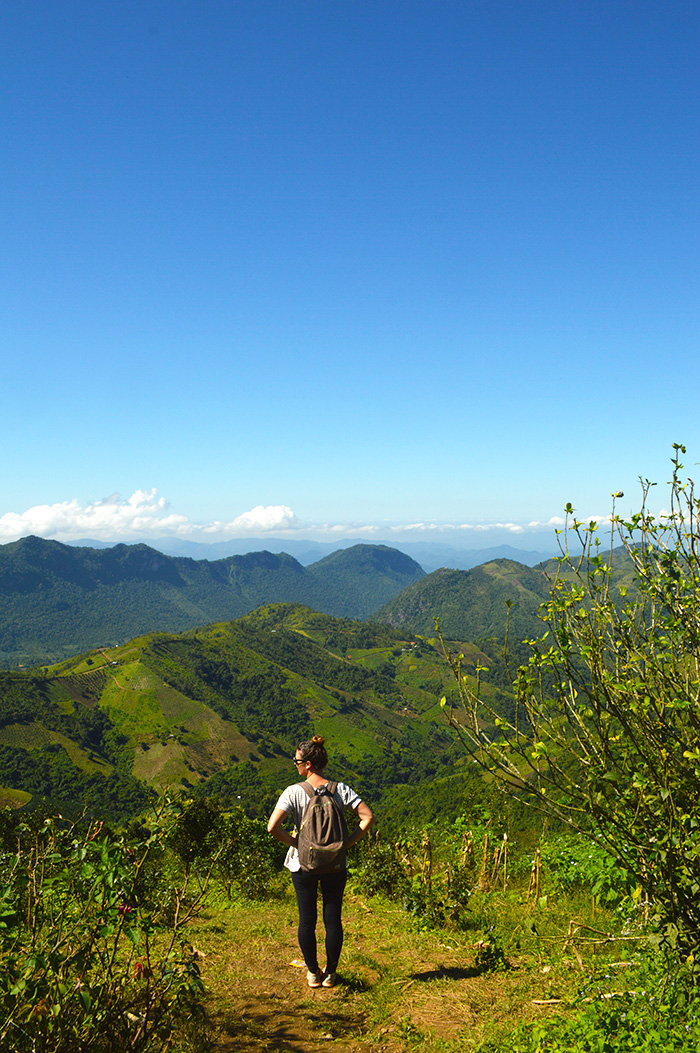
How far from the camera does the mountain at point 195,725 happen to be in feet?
356

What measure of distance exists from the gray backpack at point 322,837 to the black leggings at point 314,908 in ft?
0.44

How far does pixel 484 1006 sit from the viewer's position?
16.0 ft

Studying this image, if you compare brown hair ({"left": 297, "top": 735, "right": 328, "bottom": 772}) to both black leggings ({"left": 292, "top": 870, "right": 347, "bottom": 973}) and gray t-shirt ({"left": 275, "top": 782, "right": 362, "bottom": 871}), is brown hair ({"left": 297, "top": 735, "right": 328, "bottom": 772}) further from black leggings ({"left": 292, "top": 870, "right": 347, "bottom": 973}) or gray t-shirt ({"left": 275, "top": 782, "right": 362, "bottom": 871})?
black leggings ({"left": 292, "top": 870, "right": 347, "bottom": 973})

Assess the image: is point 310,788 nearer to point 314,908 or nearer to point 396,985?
point 314,908

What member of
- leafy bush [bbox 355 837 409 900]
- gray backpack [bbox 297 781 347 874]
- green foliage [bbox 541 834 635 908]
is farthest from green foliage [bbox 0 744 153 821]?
gray backpack [bbox 297 781 347 874]

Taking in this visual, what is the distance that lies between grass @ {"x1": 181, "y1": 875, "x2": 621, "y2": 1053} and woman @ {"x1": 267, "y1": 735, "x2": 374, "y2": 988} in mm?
263

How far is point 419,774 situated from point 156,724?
6182cm

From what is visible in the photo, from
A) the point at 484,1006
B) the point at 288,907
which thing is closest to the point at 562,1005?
the point at 484,1006

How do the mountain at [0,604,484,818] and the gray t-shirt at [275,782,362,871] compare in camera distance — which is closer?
the gray t-shirt at [275,782,362,871]

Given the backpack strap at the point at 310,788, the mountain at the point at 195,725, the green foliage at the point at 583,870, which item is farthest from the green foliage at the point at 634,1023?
the mountain at the point at 195,725

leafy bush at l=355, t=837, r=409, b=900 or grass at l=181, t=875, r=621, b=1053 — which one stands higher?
grass at l=181, t=875, r=621, b=1053

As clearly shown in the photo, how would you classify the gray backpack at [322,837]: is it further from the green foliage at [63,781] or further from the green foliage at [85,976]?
the green foliage at [63,781]

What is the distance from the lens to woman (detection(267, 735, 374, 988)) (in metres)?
5.14

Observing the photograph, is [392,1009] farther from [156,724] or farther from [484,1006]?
[156,724]
